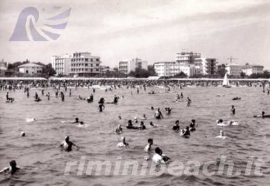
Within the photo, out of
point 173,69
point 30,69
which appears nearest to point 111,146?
point 30,69

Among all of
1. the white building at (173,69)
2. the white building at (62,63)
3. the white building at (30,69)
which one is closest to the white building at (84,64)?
the white building at (62,63)

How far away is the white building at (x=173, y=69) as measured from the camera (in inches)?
7569

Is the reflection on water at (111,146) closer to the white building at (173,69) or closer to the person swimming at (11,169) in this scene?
the person swimming at (11,169)

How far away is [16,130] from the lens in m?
31.1

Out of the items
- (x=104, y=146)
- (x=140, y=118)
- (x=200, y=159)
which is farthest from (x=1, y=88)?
(x=200, y=159)

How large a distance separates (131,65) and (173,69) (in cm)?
2203

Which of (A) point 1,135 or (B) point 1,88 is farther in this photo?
(B) point 1,88

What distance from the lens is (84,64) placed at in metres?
150

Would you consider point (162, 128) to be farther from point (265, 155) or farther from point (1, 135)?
point (1, 135)

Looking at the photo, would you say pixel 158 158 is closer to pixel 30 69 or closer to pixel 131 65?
pixel 30 69

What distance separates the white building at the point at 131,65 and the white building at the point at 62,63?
1618 inches

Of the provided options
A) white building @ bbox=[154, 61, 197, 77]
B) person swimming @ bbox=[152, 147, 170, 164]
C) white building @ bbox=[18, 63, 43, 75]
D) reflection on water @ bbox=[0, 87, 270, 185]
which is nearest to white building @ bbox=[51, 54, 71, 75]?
white building @ bbox=[18, 63, 43, 75]

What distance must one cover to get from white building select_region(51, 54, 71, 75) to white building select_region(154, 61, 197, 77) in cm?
5640

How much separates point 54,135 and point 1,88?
6081cm
